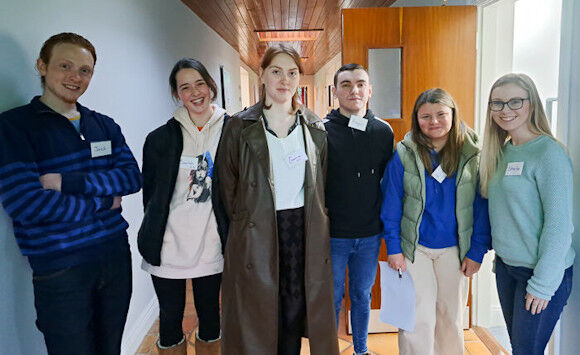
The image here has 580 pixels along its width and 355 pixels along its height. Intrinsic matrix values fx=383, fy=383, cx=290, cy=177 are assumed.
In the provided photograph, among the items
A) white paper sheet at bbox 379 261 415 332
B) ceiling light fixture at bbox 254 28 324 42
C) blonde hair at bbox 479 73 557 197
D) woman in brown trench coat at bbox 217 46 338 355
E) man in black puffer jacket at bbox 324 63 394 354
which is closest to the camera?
blonde hair at bbox 479 73 557 197

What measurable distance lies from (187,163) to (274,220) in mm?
473

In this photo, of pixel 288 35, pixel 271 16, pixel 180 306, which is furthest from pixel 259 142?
pixel 288 35

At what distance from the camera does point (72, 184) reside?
1.36 metres

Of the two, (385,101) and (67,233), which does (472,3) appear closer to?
(385,101)

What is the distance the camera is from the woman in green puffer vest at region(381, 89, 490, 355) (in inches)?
67.5

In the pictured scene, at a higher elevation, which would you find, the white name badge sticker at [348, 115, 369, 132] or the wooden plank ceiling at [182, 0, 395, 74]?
the wooden plank ceiling at [182, 0, 395, 74]

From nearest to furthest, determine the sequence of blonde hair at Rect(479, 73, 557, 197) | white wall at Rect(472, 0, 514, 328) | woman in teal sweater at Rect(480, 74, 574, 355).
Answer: woman in teal sweater at Rect(480, 74, 574, 355), blonde hair at Rect(479, 73, 557, 197), white wall at Rect(472, 0, 514, 328)

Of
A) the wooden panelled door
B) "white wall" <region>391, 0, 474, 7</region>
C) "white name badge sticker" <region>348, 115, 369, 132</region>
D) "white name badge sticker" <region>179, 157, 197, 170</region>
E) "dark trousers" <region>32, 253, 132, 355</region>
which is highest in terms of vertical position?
"white wall" <region>391, 0, 474, 7</region>

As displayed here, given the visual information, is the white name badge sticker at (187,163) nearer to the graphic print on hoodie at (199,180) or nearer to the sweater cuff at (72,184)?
the graphic print on hoodie at (199,180)

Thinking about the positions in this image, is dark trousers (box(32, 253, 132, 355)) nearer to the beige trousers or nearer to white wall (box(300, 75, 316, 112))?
the beige trousers

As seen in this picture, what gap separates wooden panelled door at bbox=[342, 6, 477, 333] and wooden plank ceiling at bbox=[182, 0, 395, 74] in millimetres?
1251

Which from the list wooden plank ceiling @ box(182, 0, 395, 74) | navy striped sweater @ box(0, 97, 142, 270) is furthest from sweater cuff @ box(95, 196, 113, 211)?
wooden plank ceiling @ box(182, 0, 395, 74)

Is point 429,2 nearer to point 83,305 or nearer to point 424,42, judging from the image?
point 424,42

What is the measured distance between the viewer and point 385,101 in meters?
2.60
